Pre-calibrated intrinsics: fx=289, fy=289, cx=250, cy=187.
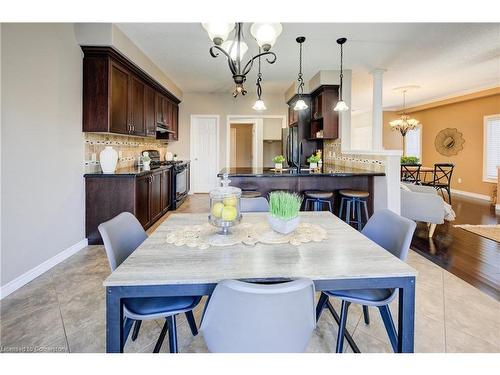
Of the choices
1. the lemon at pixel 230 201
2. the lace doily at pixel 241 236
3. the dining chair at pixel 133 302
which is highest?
the lemon at pixel 230 201

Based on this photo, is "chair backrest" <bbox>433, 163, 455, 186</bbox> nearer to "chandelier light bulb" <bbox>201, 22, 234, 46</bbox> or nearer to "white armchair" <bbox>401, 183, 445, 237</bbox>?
"white armchair" <bbox>401, 183, 445, 237</bbox>

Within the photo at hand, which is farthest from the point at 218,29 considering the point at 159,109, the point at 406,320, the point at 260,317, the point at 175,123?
the point at 175,123

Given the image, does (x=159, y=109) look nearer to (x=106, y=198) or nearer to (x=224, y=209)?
(x=106, y=198)

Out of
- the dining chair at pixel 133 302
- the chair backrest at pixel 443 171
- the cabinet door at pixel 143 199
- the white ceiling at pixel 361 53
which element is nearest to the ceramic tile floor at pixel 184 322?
the dining chair at pixel 133 302

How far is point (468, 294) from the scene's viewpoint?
2354mm

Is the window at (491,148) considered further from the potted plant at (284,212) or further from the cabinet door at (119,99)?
the cabinet door at (119,99)

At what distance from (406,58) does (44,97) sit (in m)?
5.01

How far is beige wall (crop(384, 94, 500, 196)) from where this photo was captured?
22.7ft

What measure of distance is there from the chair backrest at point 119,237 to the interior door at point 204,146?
18.8 feet

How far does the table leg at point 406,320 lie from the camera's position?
1.19m

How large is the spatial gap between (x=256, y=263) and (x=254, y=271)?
8 centimetres

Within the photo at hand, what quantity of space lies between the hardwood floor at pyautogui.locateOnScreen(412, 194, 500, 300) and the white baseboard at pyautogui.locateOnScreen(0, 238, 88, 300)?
3915mm
